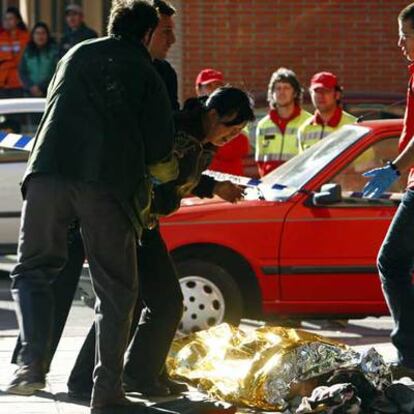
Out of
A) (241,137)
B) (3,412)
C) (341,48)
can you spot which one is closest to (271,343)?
(3,412)

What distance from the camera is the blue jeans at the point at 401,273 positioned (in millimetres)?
7891

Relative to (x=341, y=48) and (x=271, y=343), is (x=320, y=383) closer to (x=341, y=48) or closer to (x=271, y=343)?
(x=271, y=343)

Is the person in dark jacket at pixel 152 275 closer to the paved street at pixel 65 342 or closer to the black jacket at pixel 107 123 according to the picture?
the paved street at pixel 65 342

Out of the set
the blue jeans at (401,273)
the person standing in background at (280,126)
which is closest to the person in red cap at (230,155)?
the person standing in background at (280,126)

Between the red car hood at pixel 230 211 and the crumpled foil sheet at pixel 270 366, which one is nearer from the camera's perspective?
the crumpled foil sheet at pixel 270 366

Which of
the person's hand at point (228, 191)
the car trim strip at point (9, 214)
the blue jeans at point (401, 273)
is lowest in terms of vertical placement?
the car trim strip at point (9, 214)

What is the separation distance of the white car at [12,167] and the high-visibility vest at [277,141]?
2480 millimetres

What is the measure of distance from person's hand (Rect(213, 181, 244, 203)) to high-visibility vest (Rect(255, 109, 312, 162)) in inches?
182

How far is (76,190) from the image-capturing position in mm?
6566

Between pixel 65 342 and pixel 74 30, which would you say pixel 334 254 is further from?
pixel 74 30

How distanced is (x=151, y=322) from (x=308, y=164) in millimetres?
3127

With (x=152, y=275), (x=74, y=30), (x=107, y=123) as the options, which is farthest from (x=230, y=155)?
(x=74, y=30)

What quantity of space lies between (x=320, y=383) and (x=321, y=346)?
0.27 metres

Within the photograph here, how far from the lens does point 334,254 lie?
9.83 meters
